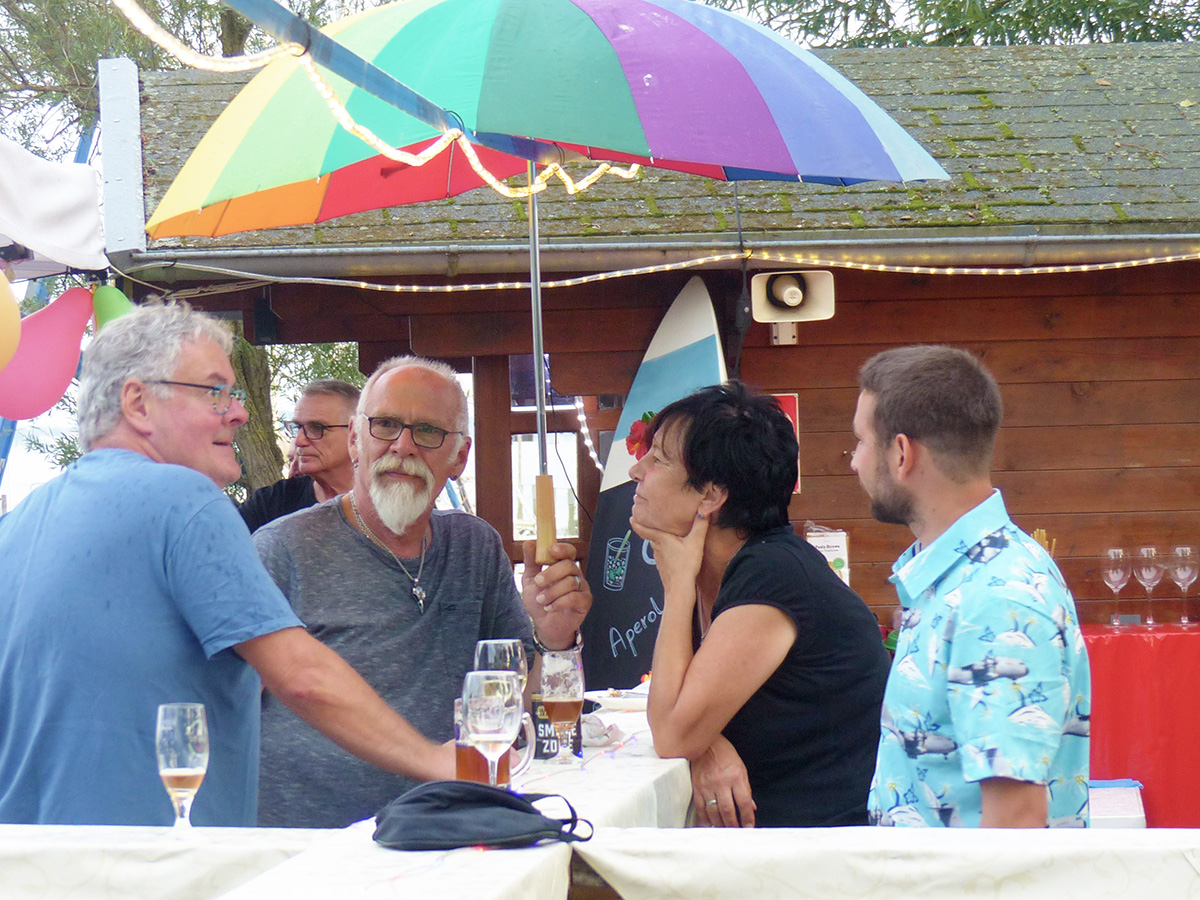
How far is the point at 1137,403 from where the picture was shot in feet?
18.8

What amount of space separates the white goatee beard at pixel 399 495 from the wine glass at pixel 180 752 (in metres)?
1.18

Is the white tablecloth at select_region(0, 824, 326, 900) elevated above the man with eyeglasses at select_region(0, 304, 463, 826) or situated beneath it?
situated beneath

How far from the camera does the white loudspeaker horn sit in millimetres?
5328

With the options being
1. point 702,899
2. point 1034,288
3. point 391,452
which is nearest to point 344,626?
point 391,452

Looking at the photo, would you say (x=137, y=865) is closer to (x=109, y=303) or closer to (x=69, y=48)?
(x=109, y=303)

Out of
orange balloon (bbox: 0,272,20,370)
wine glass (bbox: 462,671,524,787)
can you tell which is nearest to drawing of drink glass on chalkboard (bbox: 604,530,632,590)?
orange balloon (bbox: 0,272,20,370)

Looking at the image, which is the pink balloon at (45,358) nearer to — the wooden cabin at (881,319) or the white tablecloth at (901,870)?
the wooden cabin at (881,319)

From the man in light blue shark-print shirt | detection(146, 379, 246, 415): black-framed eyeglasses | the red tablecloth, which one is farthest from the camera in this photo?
the red tablecloth

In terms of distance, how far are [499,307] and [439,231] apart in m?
0.48

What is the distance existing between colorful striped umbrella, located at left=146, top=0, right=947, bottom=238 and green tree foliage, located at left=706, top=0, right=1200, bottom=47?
433 inches

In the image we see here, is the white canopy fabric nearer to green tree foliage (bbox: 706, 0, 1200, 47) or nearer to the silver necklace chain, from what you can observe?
the silver necklace chain

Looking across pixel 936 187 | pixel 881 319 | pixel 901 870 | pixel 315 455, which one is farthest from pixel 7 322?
pixel 936 187

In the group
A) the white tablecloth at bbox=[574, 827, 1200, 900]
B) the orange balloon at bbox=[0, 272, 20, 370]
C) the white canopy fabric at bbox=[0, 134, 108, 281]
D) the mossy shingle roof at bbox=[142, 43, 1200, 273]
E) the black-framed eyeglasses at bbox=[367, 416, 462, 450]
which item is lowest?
the white tablecloth at bbox=[574, 827, 1200, 900]

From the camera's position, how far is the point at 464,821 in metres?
1.48
